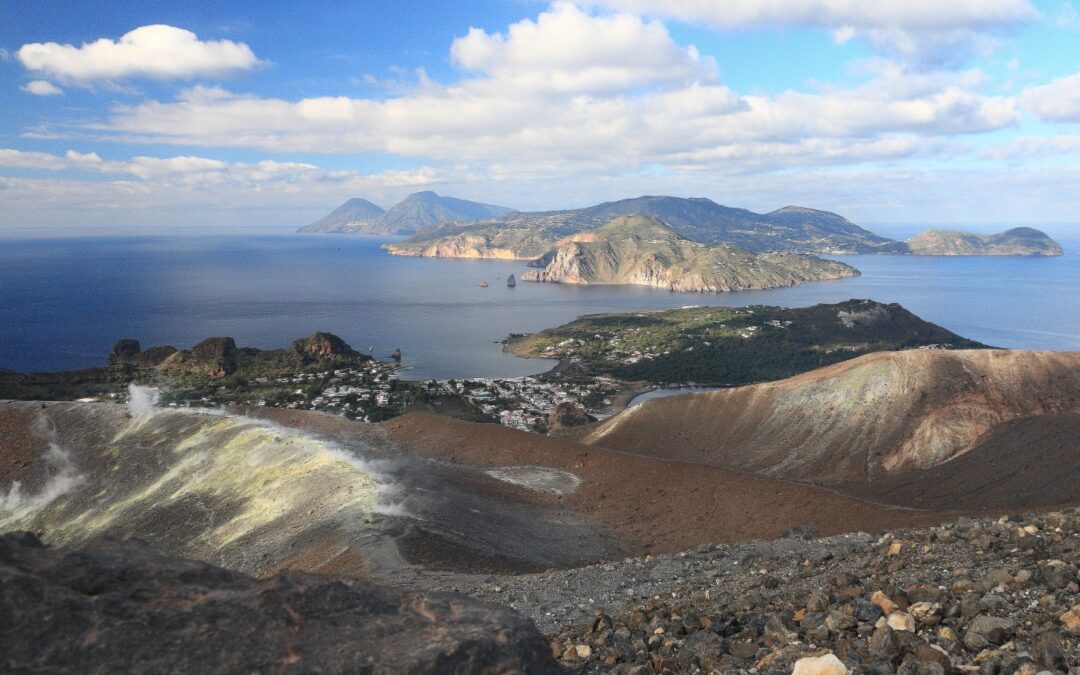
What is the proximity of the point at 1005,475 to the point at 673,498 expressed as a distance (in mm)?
18534

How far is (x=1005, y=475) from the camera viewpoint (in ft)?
106

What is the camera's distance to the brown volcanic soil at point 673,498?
74.6 feet

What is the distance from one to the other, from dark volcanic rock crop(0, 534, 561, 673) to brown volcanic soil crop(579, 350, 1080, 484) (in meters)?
35.6

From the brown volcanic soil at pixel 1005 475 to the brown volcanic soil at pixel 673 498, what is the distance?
9.30 metres

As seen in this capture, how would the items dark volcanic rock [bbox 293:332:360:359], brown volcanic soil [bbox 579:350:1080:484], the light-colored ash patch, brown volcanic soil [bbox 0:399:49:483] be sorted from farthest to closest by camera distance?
dark volcanic rock [bbox 293:332:360:359]
brown volcanic soil [bbox 579:350:1080:484]
brown volcanic soil [bbox 0:399:49:483]
the light-colored ash patch

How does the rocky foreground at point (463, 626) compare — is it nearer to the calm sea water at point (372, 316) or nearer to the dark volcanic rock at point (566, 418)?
the dark volcanic rock at point (566, 418)

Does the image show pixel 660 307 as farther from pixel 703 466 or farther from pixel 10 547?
pixel 10 547

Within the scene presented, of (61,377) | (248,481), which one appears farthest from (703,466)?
(61,377)

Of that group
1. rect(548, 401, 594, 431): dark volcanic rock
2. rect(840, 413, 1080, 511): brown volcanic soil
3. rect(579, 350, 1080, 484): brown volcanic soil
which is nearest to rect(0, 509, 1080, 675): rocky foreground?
rect(840, 413, 1080, 511): brown volcanic soil

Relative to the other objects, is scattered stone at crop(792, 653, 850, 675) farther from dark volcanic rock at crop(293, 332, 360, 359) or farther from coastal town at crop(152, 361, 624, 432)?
dark volcanic rock at crop(293, 332, 360, 359)

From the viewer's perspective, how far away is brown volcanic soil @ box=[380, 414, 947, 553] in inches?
895

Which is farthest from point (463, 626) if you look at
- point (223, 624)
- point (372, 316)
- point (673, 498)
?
point (372, 316)

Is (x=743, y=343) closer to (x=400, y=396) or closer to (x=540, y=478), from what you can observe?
(x=400, y=396)

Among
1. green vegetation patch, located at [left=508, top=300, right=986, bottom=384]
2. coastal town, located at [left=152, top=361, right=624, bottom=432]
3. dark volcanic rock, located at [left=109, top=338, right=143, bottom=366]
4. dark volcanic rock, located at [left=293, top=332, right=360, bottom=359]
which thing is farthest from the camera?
green vegetation patch, located at [left=508, top=300, right=986, bottom=384]
